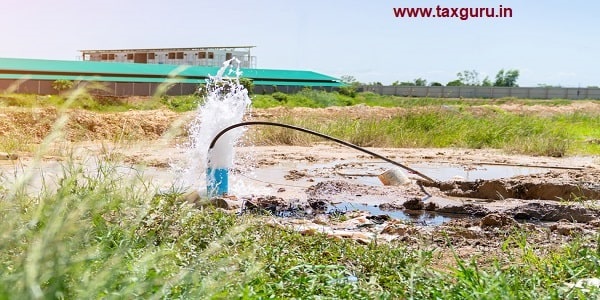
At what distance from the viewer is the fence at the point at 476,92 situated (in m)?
49.1

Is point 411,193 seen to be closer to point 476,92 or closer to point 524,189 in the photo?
point 524,189

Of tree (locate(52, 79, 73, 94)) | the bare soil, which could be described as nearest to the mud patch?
the bare soil

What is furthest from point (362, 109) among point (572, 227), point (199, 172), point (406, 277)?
point (406, 277)

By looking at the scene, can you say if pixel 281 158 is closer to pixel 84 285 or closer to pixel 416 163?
pixel 416 163

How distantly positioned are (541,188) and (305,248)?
495cm

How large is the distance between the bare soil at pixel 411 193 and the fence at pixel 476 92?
32.3 meters

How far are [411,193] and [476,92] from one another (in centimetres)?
4092

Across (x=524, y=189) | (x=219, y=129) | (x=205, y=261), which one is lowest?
(x=524, y=189)

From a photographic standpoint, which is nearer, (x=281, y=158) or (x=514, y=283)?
(x=514, y=283)

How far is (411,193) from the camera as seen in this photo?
10.2 metres

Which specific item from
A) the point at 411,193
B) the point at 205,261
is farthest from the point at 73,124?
the point at 205,261

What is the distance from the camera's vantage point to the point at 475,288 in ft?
13.1

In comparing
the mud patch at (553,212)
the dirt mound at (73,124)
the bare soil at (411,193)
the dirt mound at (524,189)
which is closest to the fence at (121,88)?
the dirt mound at (73,124)

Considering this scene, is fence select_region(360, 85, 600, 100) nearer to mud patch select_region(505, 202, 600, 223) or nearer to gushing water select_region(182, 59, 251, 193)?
gushing water select_region(182, 59, 251, 193)
